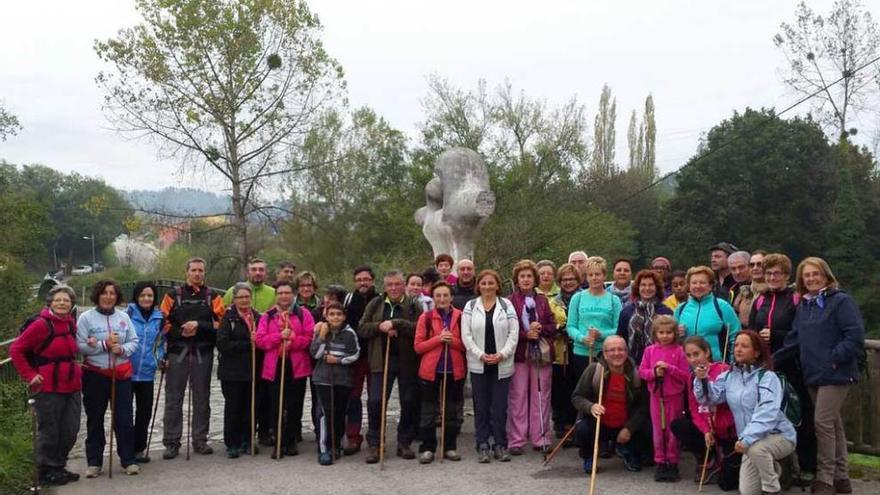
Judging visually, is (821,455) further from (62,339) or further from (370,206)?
(370,206)

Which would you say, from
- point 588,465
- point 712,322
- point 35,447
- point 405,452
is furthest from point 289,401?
point 712,322

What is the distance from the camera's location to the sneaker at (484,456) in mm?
6434

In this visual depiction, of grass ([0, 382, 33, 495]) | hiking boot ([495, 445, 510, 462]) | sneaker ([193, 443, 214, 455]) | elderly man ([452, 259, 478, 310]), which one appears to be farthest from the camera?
elderly man ([452, 259, 478, 310])

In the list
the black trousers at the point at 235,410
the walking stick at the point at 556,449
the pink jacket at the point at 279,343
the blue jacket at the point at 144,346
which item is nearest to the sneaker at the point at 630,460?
the walking stick at the point at 556,449

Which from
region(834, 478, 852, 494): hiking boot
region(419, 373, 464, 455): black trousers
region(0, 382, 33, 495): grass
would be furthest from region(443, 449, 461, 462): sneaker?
region(0, 382, 33, 495): grass

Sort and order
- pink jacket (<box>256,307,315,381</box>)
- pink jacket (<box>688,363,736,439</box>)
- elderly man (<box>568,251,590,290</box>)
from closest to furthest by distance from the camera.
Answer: pink jacket (<box>688,363,736,439</box>) → pink jacket (<box>256,307,315,381</box>) → elderly man (<box>568,251,590,290</box>)

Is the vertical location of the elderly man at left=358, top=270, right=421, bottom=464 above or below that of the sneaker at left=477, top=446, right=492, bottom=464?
above

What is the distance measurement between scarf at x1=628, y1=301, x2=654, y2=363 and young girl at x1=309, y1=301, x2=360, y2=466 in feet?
7.38

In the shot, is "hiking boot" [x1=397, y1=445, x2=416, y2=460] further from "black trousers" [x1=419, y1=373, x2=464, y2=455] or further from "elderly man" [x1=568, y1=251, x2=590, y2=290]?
"elderly man" [x1=568, y1=251, x2=590, y2=290]

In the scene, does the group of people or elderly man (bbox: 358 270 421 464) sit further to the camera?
elderly man (bbox: 358 270 421 464)

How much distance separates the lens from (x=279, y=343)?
6.77 m

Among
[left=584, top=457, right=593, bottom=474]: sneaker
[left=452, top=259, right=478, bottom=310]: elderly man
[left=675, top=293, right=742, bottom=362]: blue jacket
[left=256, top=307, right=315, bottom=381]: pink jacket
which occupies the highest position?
[left=452, top=259, right=478, bottom=310]: elderly man

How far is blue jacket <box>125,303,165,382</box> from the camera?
259 inches

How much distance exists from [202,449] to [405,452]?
179 centimetres
